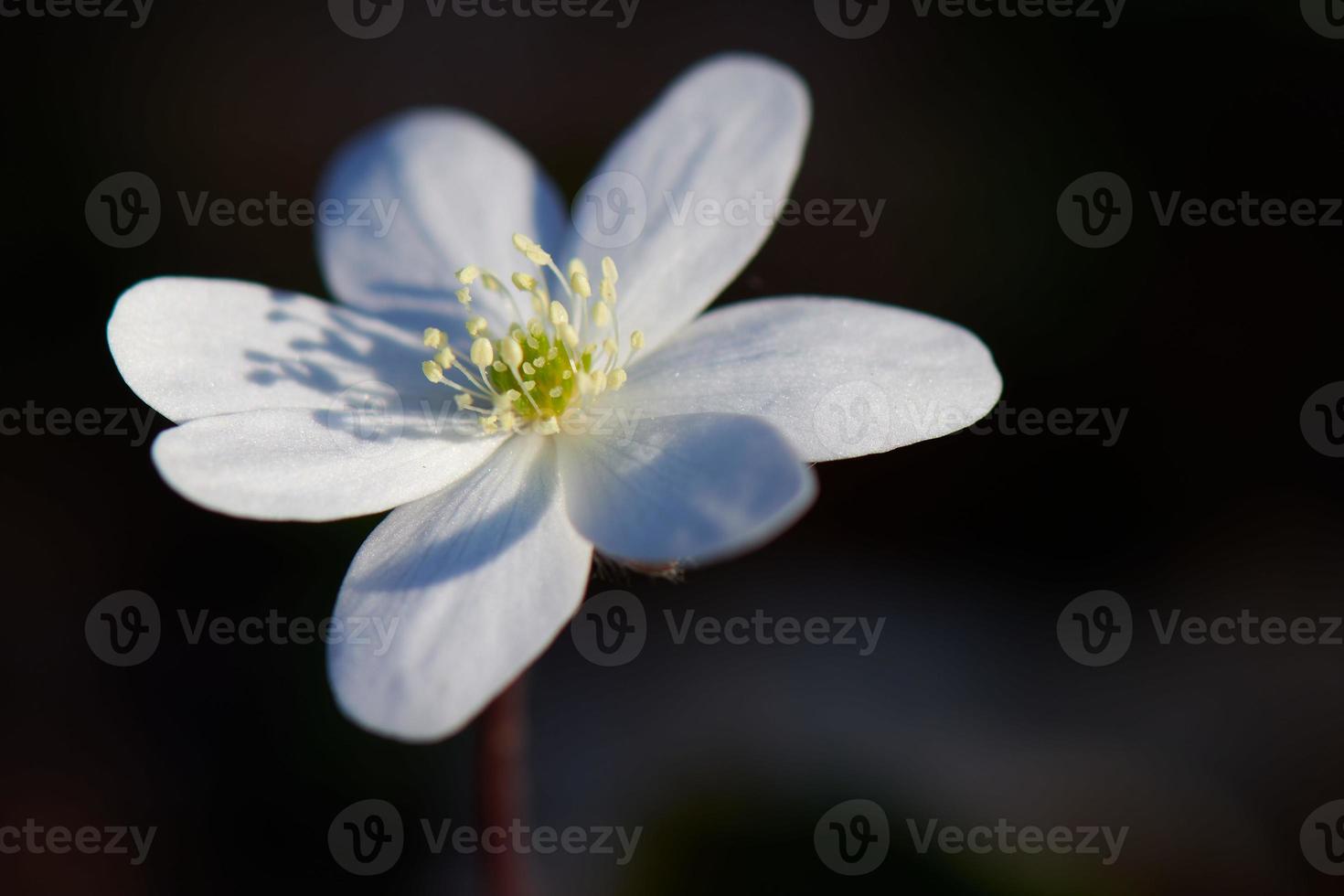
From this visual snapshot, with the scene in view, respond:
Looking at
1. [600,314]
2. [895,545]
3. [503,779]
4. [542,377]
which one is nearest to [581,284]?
[600,314]

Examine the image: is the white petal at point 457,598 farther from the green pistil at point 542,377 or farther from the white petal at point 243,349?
the white petal at point 243,349

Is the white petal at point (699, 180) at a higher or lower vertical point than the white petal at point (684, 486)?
higher

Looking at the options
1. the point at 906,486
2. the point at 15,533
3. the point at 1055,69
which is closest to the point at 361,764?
the point at 15,533

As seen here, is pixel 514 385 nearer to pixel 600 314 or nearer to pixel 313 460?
pixel 600 314

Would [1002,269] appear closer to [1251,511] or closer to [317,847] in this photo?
[1251,511]

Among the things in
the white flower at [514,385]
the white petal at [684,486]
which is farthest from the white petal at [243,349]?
the white petal at [684,486]

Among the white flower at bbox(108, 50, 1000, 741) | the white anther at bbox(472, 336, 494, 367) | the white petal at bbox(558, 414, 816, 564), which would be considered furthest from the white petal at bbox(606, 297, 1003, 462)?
the white anther at bbox(472, 336, 494, 367)

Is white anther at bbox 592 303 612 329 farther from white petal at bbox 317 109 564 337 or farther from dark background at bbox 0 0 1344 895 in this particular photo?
dark background at bbox 0 0 1344 895
